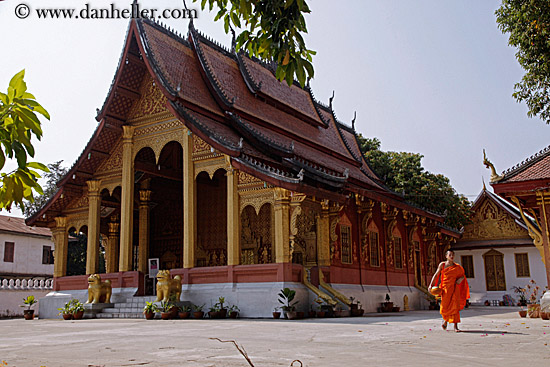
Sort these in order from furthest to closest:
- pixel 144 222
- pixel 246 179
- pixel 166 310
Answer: pixel 144 222 < pixel 246 179 < pixel 166 310

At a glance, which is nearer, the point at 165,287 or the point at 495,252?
the point at 165,287

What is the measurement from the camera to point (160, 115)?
14461mm

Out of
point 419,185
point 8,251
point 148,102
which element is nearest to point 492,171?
point 148,102

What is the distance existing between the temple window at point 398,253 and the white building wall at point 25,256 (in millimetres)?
17640

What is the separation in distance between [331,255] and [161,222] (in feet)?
22.2

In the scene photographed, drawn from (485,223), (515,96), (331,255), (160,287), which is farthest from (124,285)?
(485,223)

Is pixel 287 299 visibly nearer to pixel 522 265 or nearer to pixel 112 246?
pixel 112 246

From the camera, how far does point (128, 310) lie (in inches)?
517

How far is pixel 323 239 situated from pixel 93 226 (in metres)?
6.55

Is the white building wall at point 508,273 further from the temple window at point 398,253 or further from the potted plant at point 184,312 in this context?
the potted plant at point 184,312

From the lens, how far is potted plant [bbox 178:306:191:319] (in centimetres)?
1205

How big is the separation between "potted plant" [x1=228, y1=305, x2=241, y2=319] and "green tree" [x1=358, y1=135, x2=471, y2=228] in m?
13.3

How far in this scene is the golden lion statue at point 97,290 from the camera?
45.2ft

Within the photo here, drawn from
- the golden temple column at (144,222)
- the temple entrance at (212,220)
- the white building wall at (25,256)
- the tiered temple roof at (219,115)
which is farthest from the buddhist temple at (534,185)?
the white building wall at (25,256)
